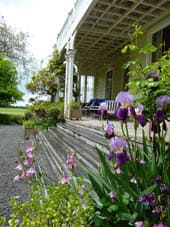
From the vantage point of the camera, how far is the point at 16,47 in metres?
20.1

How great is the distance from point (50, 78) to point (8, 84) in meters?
6.19

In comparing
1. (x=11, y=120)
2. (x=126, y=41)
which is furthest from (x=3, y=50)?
(x=126, y=41)

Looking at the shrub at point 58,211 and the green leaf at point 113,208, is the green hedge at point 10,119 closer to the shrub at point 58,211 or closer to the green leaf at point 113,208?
the shrub at point 58,211

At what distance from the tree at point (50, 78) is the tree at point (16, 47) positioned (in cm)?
823

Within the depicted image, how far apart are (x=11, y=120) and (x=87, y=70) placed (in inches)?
283

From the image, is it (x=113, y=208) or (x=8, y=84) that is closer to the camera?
(x=113, y=208)

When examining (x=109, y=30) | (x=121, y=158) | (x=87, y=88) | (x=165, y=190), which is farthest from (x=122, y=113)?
(x=87, y=88)

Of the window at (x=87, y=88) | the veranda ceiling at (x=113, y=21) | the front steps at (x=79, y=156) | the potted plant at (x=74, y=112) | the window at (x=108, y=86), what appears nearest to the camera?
the front steps at (x=79, y=156)

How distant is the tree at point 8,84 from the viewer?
666 inches

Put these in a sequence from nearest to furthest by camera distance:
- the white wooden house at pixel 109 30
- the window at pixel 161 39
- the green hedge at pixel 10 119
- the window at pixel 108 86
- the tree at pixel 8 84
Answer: the white wooden house at pixel 109 30, the window at pixel 161 39, the window at pixel 108 86, the tree at pixel 8 84, the green hedge at pixel 10 119

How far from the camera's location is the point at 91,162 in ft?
11.4

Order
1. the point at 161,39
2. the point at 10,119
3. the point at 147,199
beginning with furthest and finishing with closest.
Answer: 1. the point at 10,119
2. the point at 161,39
3. the point at 147,199

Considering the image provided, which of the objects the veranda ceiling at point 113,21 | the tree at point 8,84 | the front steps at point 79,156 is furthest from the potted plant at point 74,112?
the tree at point 8,84

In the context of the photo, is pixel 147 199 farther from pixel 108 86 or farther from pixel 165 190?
pixel 108 86
